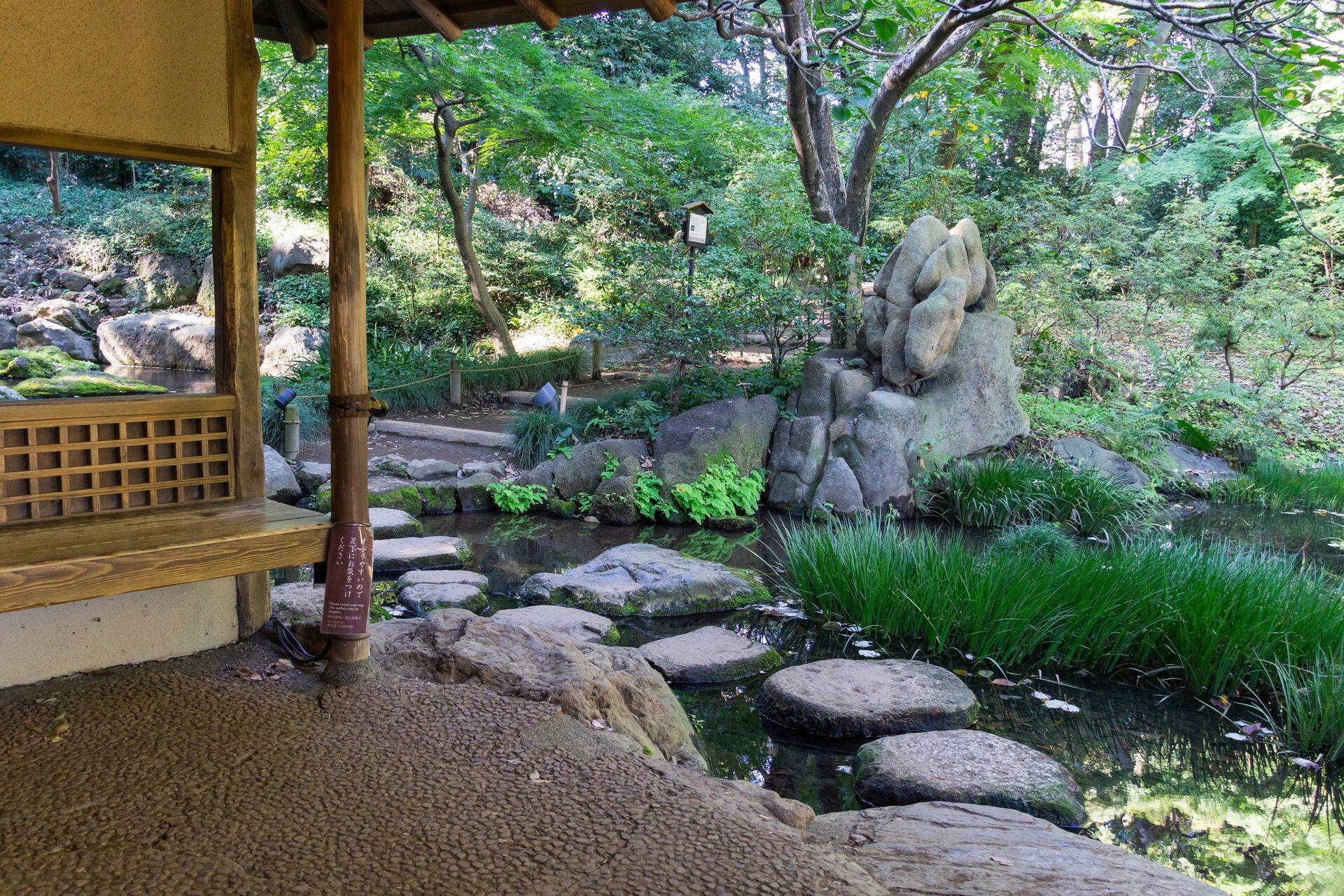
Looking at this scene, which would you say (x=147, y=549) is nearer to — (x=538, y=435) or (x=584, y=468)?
(x=584, y=468)

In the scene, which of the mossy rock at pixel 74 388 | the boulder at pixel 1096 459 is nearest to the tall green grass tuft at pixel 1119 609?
the boulder at pixel 1096 459

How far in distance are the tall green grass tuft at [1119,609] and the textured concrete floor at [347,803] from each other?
110 inches

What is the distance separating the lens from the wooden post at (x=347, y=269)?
3.21 metres

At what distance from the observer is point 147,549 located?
286 cm

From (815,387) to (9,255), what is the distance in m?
17.7

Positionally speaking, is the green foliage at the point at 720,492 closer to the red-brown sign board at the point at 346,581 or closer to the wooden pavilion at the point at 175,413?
the wooden pavilion at the point at 175,413

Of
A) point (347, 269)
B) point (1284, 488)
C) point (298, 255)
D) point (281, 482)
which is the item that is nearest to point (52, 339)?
point (298, 255)

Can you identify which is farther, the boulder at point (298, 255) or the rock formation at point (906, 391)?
the boulder at point (298, 255)

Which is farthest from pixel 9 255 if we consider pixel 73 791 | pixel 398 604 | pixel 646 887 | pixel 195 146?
pixel 646 887

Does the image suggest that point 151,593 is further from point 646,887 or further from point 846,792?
point 846,792

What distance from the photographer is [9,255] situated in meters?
18.6

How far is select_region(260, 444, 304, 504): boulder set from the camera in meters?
8.30

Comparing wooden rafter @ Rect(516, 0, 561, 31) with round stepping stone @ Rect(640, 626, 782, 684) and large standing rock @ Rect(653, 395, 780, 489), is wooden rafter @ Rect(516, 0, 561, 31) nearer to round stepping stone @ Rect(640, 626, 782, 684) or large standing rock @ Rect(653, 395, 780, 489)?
round stepping stone @ Rect(640, 626, 782, 684)

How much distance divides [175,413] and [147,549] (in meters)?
0.85
